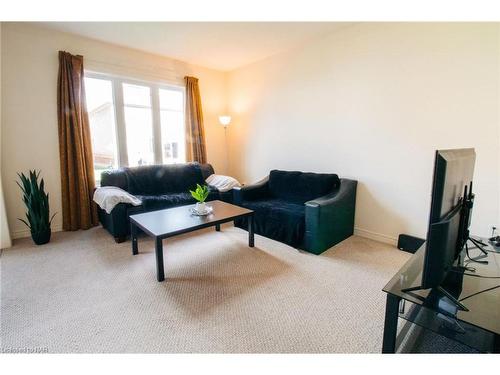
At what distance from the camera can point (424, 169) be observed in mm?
2613

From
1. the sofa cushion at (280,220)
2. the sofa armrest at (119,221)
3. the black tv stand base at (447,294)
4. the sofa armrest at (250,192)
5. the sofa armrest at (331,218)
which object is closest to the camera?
the black tv stand base at (447,294)

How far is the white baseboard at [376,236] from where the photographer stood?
291 centimetres

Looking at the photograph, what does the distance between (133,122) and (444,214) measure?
13.4 ft

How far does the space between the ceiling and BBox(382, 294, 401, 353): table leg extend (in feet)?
9.77

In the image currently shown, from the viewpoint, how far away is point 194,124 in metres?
4.40

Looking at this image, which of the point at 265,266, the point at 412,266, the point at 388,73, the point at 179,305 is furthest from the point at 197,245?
the point at 388,73

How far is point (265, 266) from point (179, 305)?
875mm

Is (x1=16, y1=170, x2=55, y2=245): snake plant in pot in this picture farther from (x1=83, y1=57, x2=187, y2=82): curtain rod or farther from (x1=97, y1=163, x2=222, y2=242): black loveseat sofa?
(x1=83, y1=57, x2=187, y2=82): curtain rod

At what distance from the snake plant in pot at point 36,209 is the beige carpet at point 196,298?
191mm

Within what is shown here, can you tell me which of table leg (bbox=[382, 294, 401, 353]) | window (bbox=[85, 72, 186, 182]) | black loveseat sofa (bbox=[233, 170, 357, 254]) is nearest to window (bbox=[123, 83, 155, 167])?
window (bbox=[85, 72, 186, 182])

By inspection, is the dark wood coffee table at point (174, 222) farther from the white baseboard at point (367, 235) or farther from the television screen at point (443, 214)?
the television screen at point (443, 214)

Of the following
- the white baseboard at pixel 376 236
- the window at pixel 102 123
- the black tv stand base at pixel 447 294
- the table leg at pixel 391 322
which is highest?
the window at pixel 102 123

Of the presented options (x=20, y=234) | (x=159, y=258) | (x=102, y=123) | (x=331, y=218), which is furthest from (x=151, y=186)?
(x=331, y=218)

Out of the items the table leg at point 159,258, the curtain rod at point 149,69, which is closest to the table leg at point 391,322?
the table leg at point 159,258
